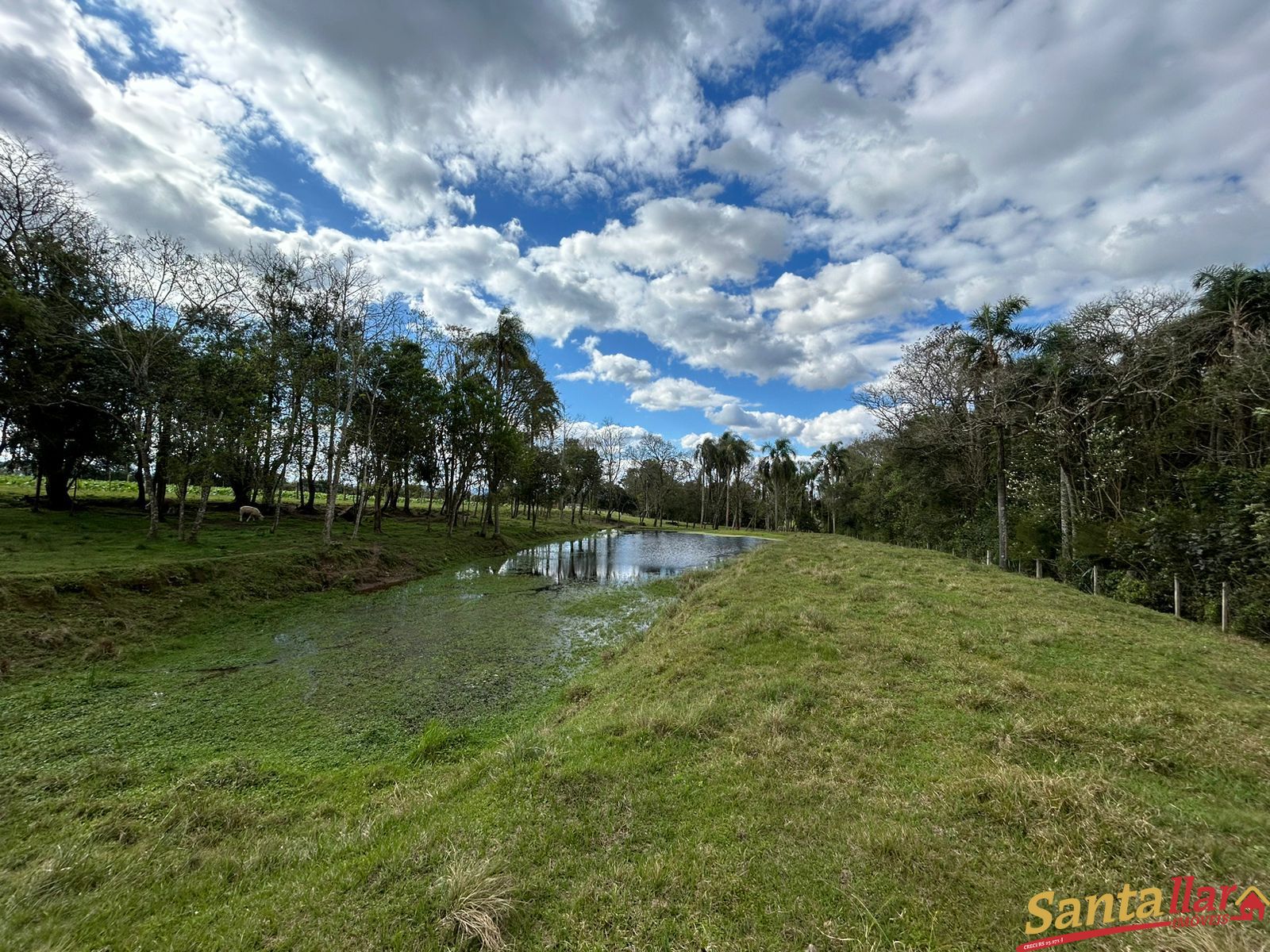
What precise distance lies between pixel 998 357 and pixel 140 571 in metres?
31.3

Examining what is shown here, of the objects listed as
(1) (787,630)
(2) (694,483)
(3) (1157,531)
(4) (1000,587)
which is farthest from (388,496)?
(2) (694,483)

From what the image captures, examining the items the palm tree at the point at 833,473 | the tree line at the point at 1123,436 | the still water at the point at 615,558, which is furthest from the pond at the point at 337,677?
the palm tree at the point at 833,473

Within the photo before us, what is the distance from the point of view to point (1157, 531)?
11719mm

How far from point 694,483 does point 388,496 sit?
181 ft

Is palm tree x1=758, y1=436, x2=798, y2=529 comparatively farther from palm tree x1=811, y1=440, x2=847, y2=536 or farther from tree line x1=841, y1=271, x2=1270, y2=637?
tree line x1=841, y1=271, x2=1270, y2=637

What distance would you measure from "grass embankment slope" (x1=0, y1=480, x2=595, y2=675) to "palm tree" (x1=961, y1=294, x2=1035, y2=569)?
85.7ft

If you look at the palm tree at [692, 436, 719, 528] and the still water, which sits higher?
the palm tree at [692, 436, 719, 528]

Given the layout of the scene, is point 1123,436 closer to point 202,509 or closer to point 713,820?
point 713,820

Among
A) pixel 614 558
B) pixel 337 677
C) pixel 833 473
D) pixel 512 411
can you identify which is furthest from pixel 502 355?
pixel 833 473

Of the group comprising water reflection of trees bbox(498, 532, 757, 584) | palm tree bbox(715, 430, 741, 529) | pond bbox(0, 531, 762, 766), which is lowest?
water reflection of trees bbox(498, 532, 757, 584)

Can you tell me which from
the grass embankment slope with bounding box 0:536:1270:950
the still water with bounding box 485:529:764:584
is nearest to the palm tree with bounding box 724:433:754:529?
the still water with bounding box 485:529:764:584

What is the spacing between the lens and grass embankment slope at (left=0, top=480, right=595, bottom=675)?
345 inches

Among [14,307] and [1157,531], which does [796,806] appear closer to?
[1157,531]

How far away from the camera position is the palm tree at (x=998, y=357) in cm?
1883
